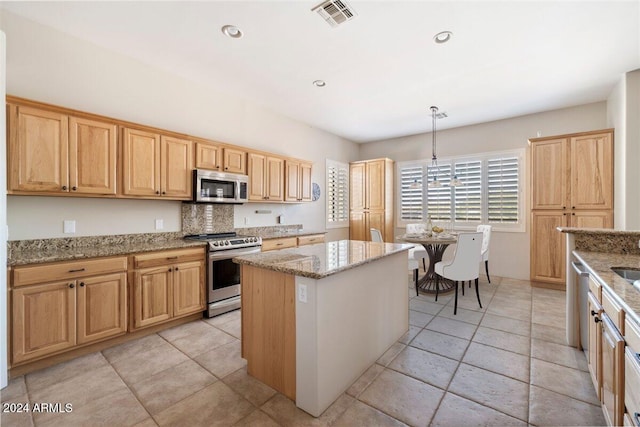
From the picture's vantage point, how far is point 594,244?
2.41 metres

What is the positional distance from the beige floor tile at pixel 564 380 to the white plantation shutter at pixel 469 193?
3553mm

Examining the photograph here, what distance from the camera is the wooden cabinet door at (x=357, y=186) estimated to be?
21.0 ft

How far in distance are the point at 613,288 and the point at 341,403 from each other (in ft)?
5.43

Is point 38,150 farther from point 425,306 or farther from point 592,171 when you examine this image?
point 592,171

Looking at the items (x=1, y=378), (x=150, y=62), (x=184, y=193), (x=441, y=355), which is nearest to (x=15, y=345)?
(x=1, y=378)

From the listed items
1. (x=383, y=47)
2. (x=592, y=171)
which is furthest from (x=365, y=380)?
(x=592, y=171)

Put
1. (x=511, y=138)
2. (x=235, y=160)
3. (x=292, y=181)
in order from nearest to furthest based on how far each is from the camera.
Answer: (x=235, y=160) < (x=292, y=181) < (x=511, y=138)

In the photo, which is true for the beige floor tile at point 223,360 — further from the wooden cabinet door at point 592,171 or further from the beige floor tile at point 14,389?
the wooden cabinet door at point 592,171

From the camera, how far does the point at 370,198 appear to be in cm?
625

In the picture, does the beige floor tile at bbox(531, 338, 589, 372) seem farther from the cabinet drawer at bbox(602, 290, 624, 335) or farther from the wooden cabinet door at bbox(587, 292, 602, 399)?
the cabinet drawer at bbox(602, 290, 624, 335)

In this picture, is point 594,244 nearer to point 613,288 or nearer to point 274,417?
point 613,288

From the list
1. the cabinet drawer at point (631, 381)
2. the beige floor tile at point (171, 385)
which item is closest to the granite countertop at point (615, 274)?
the cabinet drawer at point (631, 381)

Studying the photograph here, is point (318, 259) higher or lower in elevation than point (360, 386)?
higher

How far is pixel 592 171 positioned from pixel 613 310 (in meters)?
3.76
